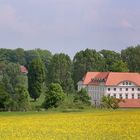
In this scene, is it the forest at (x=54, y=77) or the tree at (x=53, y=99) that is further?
the tree at (x=53, y=99)

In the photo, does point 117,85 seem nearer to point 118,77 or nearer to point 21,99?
point 118,77

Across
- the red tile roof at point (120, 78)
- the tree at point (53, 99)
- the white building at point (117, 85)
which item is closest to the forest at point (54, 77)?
the tree at point (53, 99)

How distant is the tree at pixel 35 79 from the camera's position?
11738 centimetres

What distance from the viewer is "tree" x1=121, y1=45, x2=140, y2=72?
512ft

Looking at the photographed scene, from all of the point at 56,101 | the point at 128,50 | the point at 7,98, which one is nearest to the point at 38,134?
the point at 7,98

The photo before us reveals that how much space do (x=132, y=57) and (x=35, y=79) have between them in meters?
45.5

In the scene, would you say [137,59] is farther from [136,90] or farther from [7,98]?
[7,98]

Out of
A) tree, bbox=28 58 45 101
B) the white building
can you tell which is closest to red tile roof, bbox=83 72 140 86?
the white building

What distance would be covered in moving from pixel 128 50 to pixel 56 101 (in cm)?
7008

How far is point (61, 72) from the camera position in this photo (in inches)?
5487

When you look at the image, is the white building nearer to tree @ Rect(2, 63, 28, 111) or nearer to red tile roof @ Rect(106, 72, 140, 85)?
red tile roof @ Rect(106, 72, 140, 85)

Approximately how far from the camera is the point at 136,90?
13025cm

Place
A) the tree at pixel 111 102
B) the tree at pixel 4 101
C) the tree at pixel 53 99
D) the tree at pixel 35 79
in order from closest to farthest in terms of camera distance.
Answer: the tree at pixel 4 101 → the tree at pixel 53 99 → the tree at pixel 111 102 → the tree at pixel 35 79

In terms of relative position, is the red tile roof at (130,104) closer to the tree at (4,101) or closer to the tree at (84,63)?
the tree at (4,101)
